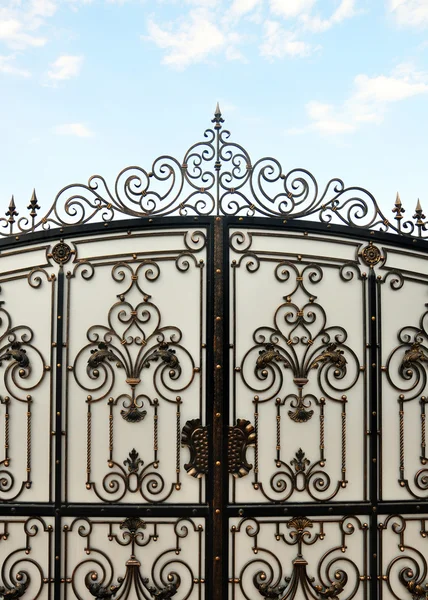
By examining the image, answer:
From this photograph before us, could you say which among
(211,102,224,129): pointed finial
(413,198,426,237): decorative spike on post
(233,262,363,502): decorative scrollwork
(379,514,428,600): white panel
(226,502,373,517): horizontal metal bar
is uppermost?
(211,102,224,129): pointed finial

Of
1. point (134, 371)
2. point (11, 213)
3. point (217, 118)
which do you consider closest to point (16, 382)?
point (134, 371)

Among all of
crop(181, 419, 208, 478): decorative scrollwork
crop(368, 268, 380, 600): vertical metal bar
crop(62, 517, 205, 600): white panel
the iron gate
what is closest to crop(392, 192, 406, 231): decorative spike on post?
the iron gate

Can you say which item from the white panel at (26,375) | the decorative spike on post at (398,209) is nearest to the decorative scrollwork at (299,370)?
the decorative spike on post at (398,209)

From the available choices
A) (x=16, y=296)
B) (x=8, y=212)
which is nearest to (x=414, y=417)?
(x=16, y=296)

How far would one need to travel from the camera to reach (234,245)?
7.57ft

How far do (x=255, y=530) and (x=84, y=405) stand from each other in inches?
39.3

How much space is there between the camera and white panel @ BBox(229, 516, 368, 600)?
7.34 ft

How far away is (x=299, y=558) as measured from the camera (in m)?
2.25

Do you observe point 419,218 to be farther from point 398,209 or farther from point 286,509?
point 286,509

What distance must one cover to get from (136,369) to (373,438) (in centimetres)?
117

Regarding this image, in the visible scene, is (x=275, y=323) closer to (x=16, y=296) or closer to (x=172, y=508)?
(x=172, y=508)

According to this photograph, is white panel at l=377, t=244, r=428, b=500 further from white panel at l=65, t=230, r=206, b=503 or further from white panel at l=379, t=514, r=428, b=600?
white panel at l=65, t=230, r=206, b=503

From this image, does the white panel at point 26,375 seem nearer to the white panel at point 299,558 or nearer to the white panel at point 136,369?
the white panel at point 136,369

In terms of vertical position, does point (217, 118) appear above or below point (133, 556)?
above
